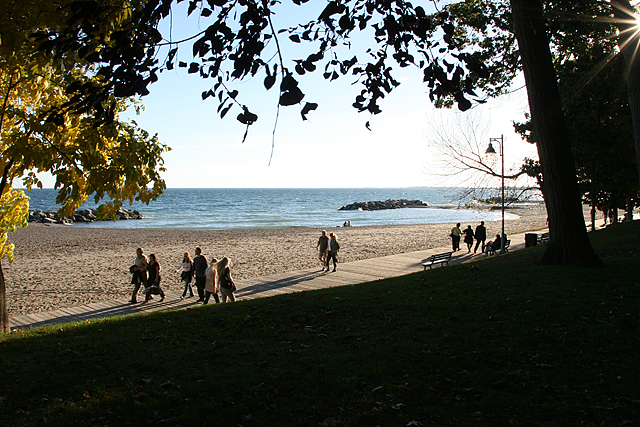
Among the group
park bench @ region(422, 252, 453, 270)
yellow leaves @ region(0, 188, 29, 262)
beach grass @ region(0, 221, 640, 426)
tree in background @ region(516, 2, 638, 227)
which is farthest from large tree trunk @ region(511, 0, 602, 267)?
yellow leaves @ region(0, 188, 29, 262)

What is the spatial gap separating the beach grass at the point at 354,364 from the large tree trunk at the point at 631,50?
4.35m

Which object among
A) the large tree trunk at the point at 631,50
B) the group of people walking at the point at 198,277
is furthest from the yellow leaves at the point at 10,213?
the large tree trunk at the point at 631,50

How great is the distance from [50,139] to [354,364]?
6.14 metres

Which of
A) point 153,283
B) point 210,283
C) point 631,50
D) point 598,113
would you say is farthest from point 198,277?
point 598,113

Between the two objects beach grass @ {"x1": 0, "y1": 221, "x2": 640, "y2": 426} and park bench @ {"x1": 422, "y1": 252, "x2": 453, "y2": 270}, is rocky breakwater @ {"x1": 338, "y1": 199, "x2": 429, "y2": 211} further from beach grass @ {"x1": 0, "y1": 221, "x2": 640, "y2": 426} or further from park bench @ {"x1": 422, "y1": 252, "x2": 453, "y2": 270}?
beach grass @ {"x1": 0, "y1": 221, "x2": 640, "y2": 426}

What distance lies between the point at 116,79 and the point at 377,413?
3.75 metres

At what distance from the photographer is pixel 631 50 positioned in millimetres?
10094

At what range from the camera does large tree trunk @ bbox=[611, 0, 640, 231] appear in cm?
981

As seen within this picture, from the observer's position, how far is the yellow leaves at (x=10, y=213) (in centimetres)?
855

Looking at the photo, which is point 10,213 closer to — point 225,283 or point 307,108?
point 225,283

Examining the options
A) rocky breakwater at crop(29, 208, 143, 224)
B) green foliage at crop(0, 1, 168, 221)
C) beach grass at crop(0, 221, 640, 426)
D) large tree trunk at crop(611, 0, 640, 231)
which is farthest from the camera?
rocky breakwater at crop(29, 208, 143, 224)

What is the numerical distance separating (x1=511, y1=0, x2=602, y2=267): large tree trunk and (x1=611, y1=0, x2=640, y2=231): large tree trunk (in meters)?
2.23

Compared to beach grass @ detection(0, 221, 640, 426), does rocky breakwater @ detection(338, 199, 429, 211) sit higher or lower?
higher

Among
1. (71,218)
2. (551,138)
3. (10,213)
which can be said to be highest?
(551,138)
